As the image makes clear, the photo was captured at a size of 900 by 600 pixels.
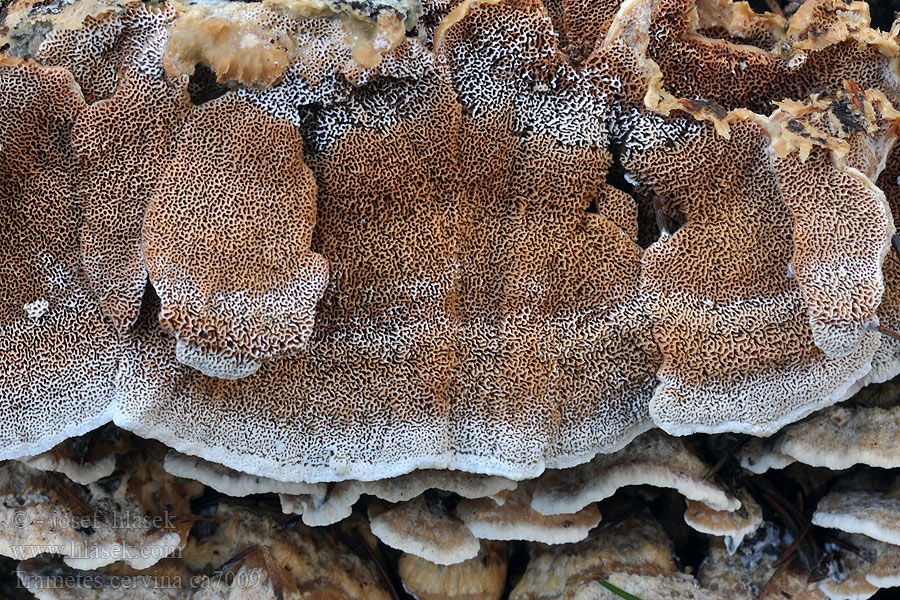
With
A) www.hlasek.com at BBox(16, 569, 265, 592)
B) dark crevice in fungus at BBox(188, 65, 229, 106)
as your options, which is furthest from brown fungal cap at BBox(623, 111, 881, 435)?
www.hlasek.com at BBox(16, 569, 265, 592)

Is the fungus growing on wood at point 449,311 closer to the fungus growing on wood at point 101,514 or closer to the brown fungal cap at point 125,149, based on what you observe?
the brown fungal cap at point 125,149

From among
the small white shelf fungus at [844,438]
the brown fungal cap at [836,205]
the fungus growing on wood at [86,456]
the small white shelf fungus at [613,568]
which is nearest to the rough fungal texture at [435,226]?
the brown fungal cap at [836,205]

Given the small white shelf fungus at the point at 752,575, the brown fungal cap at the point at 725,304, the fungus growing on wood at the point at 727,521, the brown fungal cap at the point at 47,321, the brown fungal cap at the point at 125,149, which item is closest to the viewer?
the brown fungal cap at the point at 125,149

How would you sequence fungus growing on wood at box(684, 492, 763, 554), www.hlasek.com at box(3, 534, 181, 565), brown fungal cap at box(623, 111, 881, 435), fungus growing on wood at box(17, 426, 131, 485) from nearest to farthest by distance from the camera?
brown fungal cap at box(623, 111, 881, 435), www.hlasek.com at box(3, 534, 181, 565), fungus growing on wood at box(17, 426, 131, 485), fungus growing on wood at box(684, 492, 763, 554)

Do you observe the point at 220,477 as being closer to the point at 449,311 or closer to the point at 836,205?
the point at 449,311

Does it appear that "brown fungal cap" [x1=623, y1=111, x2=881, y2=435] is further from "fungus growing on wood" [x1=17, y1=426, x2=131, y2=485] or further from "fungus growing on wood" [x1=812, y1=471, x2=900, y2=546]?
"fungus growing on wood" [x1=17, y1=426, x2=131, y2=485]

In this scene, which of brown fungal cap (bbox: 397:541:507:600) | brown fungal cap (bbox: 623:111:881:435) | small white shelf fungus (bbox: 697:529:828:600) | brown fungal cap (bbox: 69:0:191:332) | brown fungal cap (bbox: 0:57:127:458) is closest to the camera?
brown fungal cap (bbox: 69:0:191:332)

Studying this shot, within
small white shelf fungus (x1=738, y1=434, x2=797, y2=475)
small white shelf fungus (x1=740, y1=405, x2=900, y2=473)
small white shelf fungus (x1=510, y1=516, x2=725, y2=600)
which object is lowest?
small white shelf fungus (x1=510, y1=516, x2=725, y2=600)
